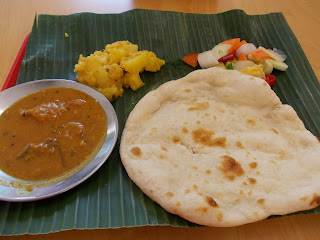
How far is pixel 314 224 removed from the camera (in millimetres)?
2283

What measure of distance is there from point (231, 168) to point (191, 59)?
1696 mm

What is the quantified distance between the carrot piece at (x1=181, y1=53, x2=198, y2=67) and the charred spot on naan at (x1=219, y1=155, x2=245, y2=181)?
1.53 metres

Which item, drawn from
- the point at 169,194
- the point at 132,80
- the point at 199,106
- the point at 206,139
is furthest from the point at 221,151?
the point at 132,80

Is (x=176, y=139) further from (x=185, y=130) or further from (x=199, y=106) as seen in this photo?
(x=199, y=106)

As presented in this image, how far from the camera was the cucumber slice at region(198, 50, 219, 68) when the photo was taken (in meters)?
3.41

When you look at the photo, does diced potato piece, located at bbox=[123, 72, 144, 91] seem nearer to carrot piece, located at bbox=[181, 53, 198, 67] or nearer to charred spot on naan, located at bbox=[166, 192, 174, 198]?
carrot piece, located at bbox=[181, 53, 198, 67]

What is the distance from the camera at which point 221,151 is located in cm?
238

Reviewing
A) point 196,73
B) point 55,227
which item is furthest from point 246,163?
point 55,227

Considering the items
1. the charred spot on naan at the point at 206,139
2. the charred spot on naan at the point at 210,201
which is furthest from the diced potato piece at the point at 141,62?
the charred spot on naan at the point at 210,201

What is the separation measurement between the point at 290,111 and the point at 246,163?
0.74 meters

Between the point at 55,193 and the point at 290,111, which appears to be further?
the point at 290,111

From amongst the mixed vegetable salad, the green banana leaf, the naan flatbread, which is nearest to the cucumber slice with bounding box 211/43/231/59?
the mixed vegetable salad

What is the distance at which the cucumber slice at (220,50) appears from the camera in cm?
350

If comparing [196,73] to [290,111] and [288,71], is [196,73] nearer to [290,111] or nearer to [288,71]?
[290,111]
